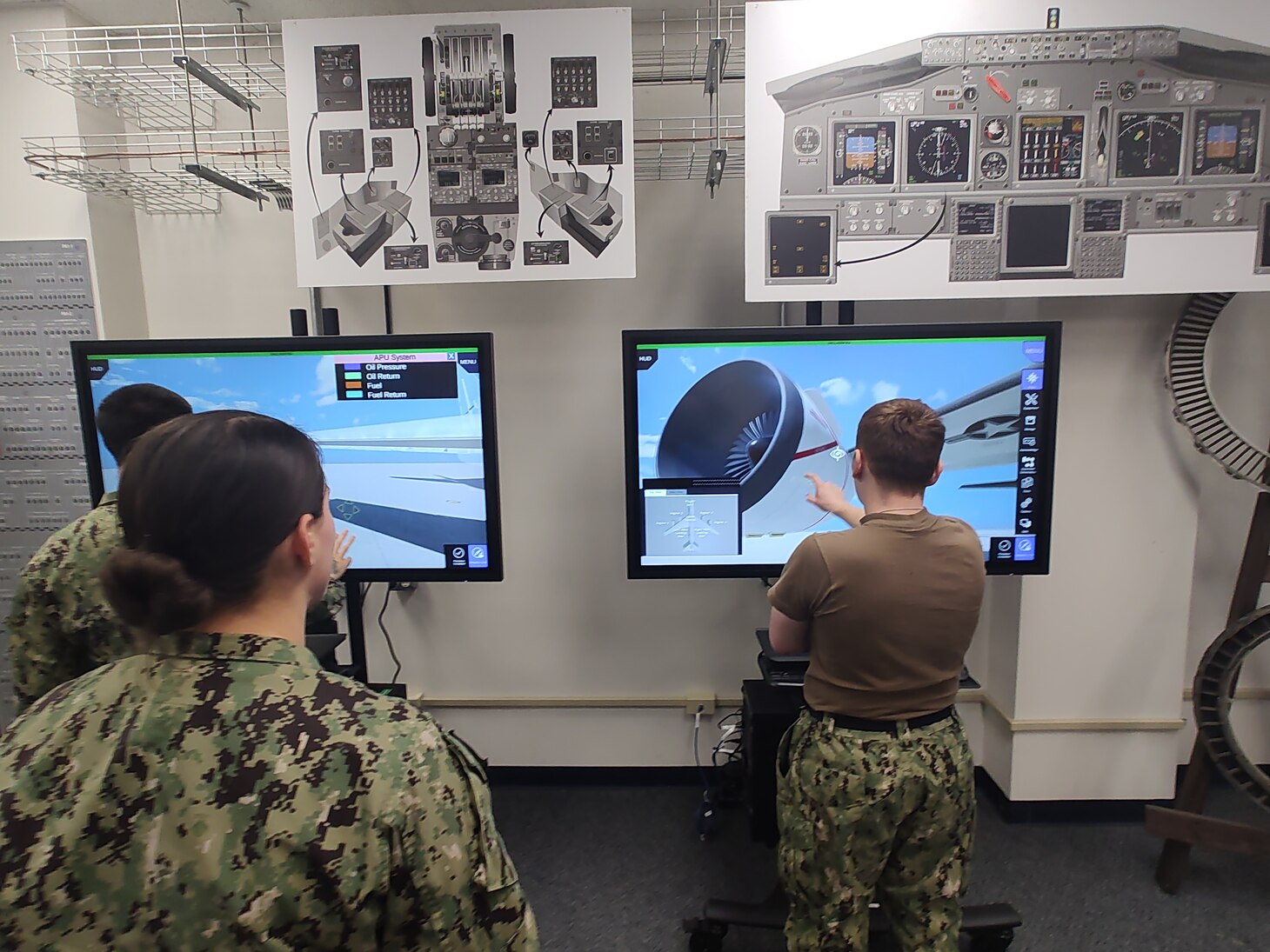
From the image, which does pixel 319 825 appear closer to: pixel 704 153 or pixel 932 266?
pixel 932 266

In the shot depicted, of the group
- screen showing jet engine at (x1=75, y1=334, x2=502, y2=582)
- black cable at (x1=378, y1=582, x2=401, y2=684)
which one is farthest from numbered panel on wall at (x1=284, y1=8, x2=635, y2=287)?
black cable at (x1=378, y1=582, x2=401, y2=684)

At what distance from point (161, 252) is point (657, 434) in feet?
6.04

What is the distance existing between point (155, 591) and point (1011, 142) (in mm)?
1996

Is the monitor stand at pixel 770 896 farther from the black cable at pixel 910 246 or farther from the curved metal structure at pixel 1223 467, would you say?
the black cable at pixel 910 246

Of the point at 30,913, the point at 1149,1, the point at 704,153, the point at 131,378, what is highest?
the point at 1149,1

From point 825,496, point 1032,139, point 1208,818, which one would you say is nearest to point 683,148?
point 1032,139

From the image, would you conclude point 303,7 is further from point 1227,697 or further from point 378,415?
point 1227,697

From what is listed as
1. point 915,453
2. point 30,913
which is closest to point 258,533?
point 30,913

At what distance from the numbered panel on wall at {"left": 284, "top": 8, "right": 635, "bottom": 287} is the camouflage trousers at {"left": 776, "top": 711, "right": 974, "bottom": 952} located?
4.13 feet

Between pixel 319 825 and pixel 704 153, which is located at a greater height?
pixel 704 153

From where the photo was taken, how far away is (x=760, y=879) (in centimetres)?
209

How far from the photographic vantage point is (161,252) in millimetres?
2324

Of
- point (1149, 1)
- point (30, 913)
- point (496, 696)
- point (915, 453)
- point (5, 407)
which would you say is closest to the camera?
point (30, 913)

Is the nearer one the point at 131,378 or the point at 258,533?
the point at 258,533
